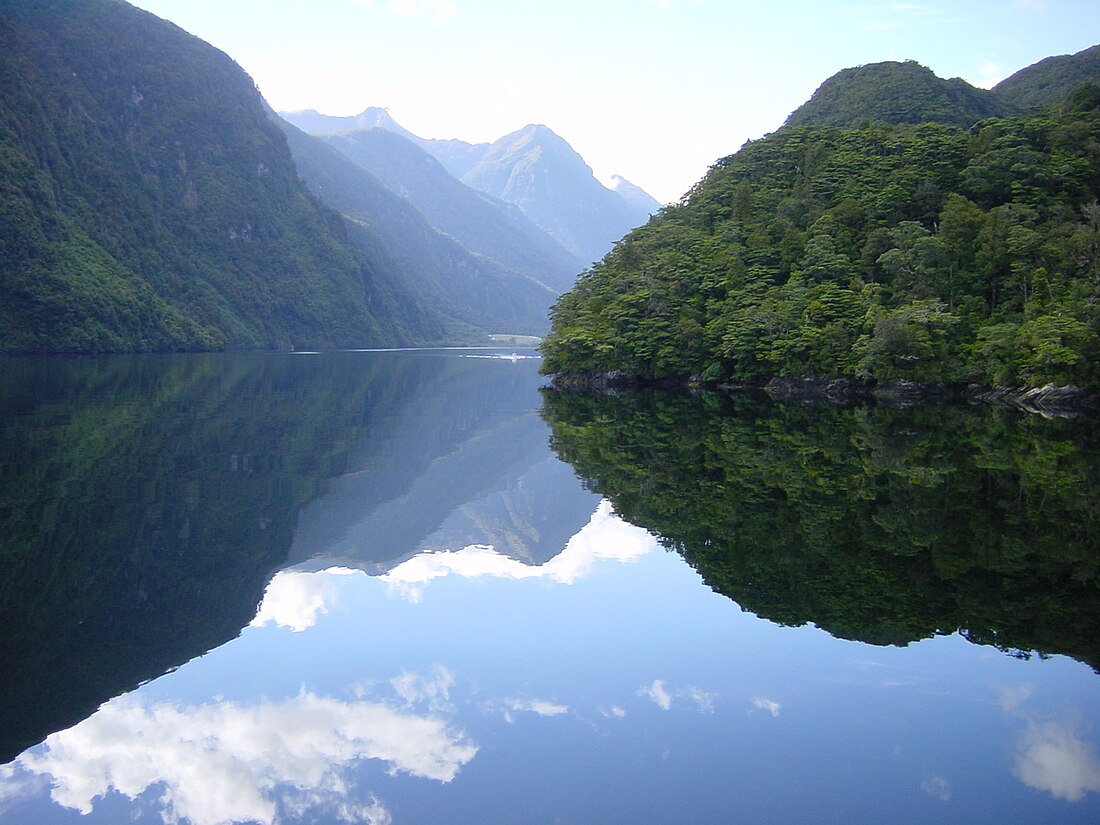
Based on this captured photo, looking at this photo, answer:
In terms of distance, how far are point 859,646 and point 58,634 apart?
11.5m

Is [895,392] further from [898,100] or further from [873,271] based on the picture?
[898,100]

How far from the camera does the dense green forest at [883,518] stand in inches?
520

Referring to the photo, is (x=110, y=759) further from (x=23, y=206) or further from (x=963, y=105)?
(x=23, y=206)

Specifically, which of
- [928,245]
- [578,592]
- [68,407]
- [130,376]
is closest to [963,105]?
[928,245]

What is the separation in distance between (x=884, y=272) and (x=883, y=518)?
5238 cm

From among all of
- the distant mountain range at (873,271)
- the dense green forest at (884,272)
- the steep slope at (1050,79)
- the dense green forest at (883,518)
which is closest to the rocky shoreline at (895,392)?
the distant mountain range at (873,271)

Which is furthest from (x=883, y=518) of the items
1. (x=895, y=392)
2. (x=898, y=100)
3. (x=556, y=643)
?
(x=898, y=100)

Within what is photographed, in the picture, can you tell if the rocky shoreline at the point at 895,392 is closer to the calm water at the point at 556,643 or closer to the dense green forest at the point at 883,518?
the dense green forest at the point at 883,518

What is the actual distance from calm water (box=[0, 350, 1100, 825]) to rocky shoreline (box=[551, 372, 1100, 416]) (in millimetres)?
26018

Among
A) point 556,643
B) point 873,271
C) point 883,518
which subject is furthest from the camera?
point 873,271

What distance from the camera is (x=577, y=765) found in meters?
8.70

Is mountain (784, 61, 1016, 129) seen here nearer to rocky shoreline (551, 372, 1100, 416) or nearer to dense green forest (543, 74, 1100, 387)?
dense green forest (543, 74, 1100, 387)

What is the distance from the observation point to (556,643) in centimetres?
1266

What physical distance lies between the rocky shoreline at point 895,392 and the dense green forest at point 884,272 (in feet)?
2.80
